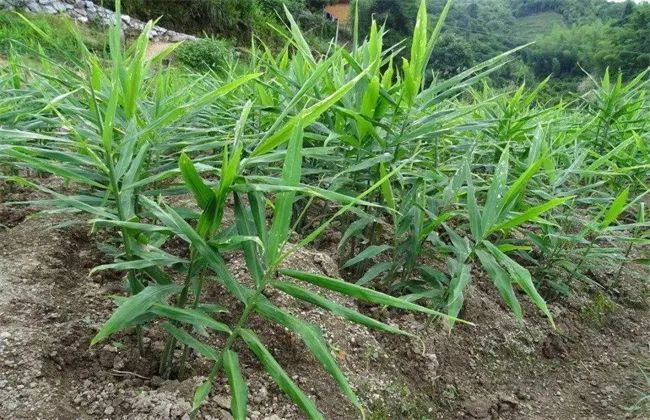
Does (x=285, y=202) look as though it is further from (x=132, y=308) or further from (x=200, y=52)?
(x=200, y=52)

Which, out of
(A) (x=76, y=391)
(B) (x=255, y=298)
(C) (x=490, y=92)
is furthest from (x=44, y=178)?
(C) (x=490, y=92)

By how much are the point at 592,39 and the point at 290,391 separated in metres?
28.8

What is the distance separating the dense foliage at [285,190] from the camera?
2.30 ft

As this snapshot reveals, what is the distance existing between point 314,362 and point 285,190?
52 centimetres

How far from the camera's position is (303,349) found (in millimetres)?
1086

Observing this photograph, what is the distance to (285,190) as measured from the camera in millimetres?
670

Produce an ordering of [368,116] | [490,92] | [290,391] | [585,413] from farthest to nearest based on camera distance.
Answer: [490,92], [585,413], [368,116], [290,391]

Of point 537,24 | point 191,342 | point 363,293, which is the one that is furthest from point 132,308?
point 537,24

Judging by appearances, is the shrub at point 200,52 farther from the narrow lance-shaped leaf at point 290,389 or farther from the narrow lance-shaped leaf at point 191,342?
the narrow lance-shaped leaf at point 290,389

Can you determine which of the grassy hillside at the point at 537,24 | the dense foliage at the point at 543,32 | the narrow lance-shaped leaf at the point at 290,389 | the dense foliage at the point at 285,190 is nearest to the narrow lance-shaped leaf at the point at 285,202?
the dense foliage at the point at 285,190

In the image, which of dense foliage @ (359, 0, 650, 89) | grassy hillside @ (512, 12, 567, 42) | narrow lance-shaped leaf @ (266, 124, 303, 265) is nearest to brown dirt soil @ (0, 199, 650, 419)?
narrow lance-shaped leaf @ (266, 124, 303, 265)

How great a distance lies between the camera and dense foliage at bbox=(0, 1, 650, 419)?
70 cm

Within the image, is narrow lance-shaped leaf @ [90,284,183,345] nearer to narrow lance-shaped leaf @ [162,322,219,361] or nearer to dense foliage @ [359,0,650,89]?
narrow lance-shaped leaf @ [162,322,219,361]

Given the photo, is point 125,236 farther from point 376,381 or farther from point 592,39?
point 592,39
